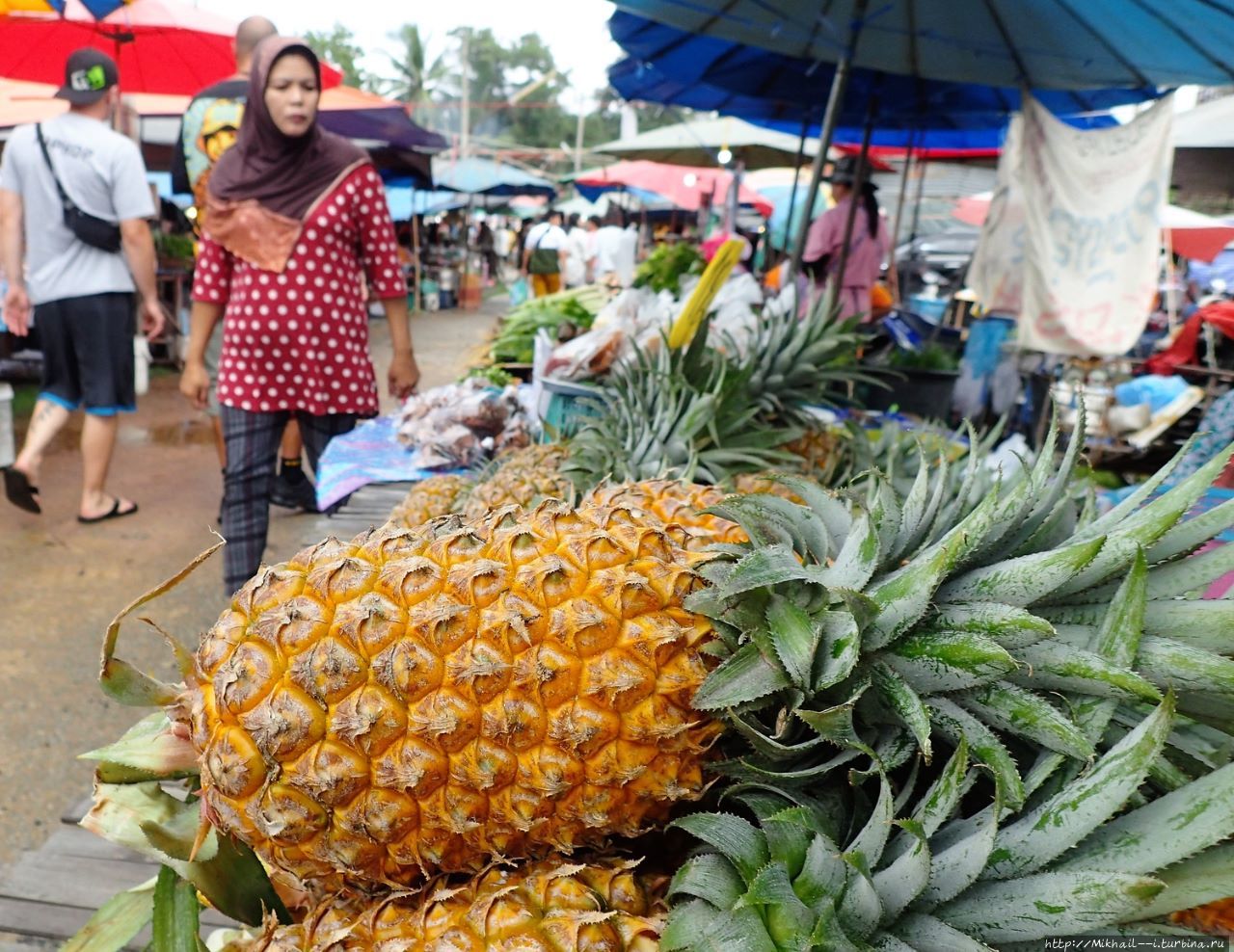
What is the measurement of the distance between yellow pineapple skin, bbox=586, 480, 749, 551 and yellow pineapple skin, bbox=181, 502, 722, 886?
256mm

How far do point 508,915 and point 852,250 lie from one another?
21.6 feet

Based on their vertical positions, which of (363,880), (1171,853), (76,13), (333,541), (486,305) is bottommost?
(486,305)

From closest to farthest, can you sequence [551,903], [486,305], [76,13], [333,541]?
[551,903] → [333,541] → [76,13] → [486,305]

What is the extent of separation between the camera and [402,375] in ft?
13.7

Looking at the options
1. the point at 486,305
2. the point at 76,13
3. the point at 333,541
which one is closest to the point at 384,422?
the point at 333,541

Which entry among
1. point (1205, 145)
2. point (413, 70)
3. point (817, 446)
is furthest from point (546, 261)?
point (413, 70)

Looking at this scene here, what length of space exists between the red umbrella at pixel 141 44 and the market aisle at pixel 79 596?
3.79 meters

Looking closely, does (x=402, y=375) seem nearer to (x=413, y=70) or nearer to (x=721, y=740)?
(x=721, y=740)

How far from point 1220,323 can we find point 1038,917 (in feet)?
25.2

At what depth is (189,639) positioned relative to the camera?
14.5 feet

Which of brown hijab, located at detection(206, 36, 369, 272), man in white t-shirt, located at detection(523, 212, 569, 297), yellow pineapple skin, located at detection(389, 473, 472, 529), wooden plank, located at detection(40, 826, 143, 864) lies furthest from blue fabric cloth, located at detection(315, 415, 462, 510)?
man in white t-shirt, located at detection(523, 212, 569, 297)

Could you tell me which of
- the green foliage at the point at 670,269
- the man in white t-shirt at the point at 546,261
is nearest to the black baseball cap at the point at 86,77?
the green foliage at the point at 670,269

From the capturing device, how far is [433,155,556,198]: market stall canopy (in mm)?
23969

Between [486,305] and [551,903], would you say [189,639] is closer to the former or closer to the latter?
[551,903]
